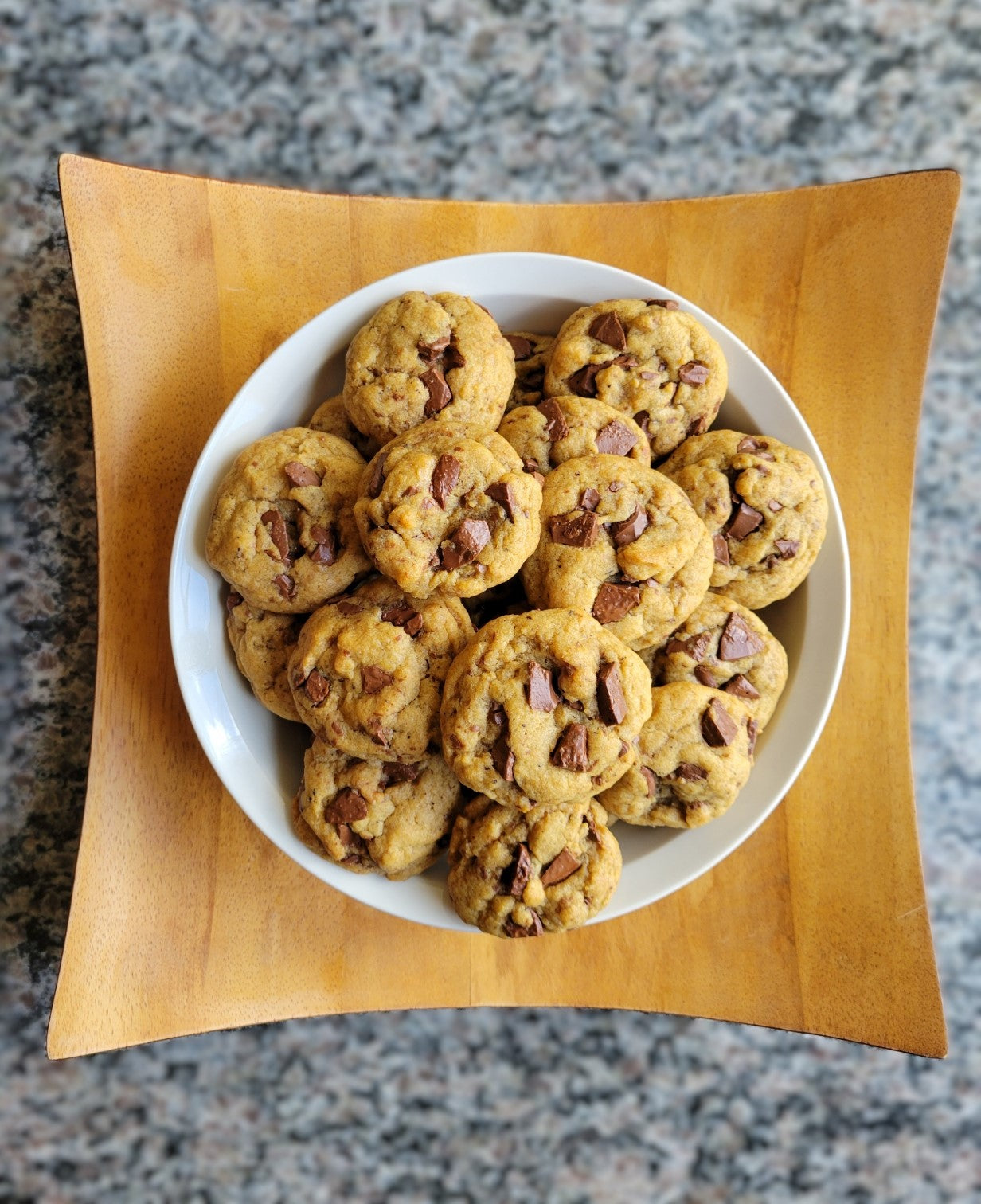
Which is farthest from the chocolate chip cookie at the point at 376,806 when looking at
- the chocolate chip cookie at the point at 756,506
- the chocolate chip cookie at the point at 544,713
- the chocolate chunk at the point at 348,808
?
the chocolate chip cookie at the point at 756,506

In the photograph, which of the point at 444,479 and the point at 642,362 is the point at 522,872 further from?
the point at 642,362

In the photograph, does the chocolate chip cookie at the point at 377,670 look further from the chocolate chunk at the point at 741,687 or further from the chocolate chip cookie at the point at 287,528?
the chocolate chunk at the point at 741,687

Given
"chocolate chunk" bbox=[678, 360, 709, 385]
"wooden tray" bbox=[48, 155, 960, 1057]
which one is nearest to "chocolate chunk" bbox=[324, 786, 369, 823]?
"wooden tray" bbox=[48, 155, 960, 1057]

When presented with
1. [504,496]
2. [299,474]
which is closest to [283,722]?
[299,474]

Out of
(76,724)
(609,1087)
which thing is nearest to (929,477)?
(609,1087)

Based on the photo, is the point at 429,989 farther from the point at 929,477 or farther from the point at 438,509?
the point at 929,477
